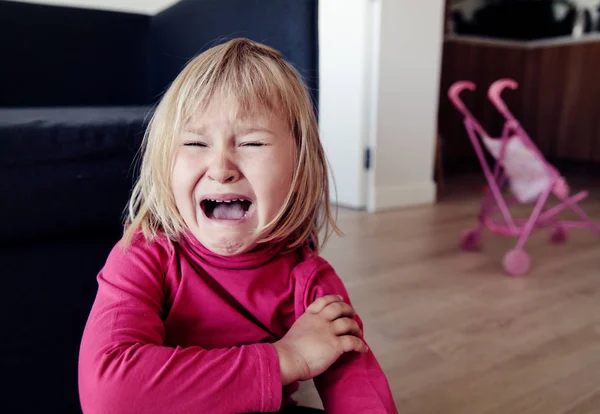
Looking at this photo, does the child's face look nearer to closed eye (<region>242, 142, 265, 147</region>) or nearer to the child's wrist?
closed eye (<region>242, 142, 265, 147</region>)

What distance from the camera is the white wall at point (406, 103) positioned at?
7.35 feet

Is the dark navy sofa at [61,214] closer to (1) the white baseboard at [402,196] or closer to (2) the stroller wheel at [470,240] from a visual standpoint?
(2) the stroller wheel at [470,240]

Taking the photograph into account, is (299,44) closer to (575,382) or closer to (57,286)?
(57,286)

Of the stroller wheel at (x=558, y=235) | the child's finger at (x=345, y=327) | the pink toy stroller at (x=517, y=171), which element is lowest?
the stroller wheel at (x=558, y=235)

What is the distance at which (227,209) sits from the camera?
0.58 metres

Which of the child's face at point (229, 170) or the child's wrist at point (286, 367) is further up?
the child's face at point (229, 170)

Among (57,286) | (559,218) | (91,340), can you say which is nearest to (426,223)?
(559,218)

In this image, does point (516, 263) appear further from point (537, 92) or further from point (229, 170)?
point (537, 92)

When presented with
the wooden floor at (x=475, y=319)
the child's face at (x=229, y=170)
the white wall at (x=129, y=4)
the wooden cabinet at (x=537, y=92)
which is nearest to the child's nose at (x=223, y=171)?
the child's face at (x=229, y=170)

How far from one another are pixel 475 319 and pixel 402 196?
1244mm

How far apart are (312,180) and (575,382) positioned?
68cm

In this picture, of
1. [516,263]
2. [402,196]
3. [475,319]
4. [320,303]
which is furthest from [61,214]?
[402,196]

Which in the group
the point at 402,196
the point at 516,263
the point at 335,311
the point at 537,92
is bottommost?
the point at 402,196

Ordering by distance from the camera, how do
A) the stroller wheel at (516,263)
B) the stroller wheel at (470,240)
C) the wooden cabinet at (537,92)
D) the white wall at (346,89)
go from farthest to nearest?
1. the wooden cabinet at (537,92)
2. the white wall at (346,89)
3. the stroller wheel at (470,240)
4. the stroller wheel at (516,263)
